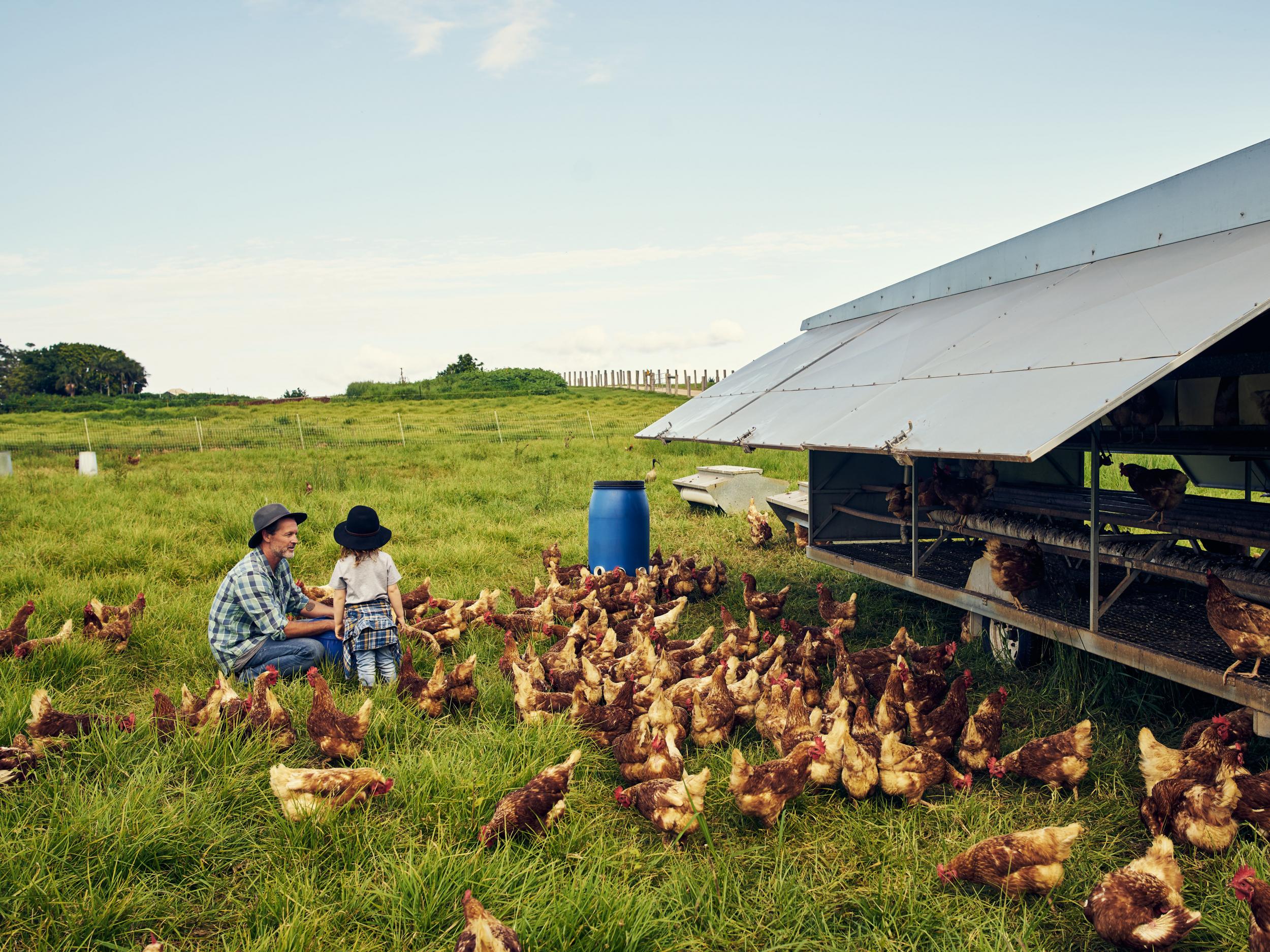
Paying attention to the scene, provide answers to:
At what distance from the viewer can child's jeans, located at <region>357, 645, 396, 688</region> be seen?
532 centimetres

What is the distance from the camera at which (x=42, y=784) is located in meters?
3.80

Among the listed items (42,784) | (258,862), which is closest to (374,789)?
(258,862)

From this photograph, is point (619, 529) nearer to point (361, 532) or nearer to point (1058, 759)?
point (361, 532)

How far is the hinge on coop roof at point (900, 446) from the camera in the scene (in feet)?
13.4

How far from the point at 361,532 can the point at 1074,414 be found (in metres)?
4.38

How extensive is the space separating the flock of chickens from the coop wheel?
0.36 m

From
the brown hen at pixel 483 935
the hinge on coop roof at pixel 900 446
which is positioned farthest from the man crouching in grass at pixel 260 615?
the hinge on coop roof at pixel 900 446

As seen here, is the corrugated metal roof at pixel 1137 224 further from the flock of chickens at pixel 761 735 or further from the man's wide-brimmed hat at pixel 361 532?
the man's wide-brimmed hat at pixel 361 532

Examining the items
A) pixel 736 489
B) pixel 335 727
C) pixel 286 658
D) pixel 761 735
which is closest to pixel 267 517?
pixel 286 658

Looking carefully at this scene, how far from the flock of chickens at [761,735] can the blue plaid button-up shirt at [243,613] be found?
20.2 inches

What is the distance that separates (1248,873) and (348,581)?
500 cm

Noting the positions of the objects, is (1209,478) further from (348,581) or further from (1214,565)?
(348,581)

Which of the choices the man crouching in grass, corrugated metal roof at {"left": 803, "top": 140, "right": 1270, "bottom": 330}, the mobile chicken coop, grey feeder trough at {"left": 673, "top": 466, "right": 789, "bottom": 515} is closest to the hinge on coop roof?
the mobile chicken coop

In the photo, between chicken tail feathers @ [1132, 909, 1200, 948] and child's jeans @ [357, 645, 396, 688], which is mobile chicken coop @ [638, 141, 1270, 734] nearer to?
chicken tail feathers @ [1132, 909, 1200, 948]
